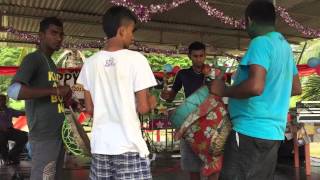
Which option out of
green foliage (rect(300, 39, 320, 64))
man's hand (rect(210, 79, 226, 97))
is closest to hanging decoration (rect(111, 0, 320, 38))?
green foliage (rect(300, 39, 320, 64))

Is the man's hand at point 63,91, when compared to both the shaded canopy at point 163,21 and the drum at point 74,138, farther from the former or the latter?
the shaded canopy at point 163,21

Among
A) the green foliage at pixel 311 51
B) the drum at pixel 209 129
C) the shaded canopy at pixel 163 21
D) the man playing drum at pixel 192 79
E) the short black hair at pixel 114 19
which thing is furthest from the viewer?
the green foliage at pixel 311 51

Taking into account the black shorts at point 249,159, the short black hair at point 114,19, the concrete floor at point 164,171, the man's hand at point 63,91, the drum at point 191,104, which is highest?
the short black hair at point 114,19

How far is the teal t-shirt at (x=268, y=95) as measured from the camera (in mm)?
2250

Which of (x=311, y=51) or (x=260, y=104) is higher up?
(x=311, y=51)

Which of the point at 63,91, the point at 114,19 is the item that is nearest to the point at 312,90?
the point at 63,91

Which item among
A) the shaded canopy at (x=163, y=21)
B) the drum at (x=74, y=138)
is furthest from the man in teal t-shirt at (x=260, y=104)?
the shaded canopy at (x=163, y=21)

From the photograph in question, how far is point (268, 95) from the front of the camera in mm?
2303

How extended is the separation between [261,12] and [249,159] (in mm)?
805

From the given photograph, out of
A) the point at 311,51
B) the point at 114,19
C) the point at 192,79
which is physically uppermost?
the point at 311,51

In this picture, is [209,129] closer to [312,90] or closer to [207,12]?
[207,12]

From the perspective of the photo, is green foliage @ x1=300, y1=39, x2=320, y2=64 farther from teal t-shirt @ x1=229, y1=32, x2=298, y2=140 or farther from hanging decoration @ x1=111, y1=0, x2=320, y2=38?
teal t-shirt @ x1=229, y1=32, x2=298, y2=140

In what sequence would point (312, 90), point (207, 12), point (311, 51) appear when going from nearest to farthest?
point (207, 12) < point (312, 90) < point (311, 51)

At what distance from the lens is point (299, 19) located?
891cm
